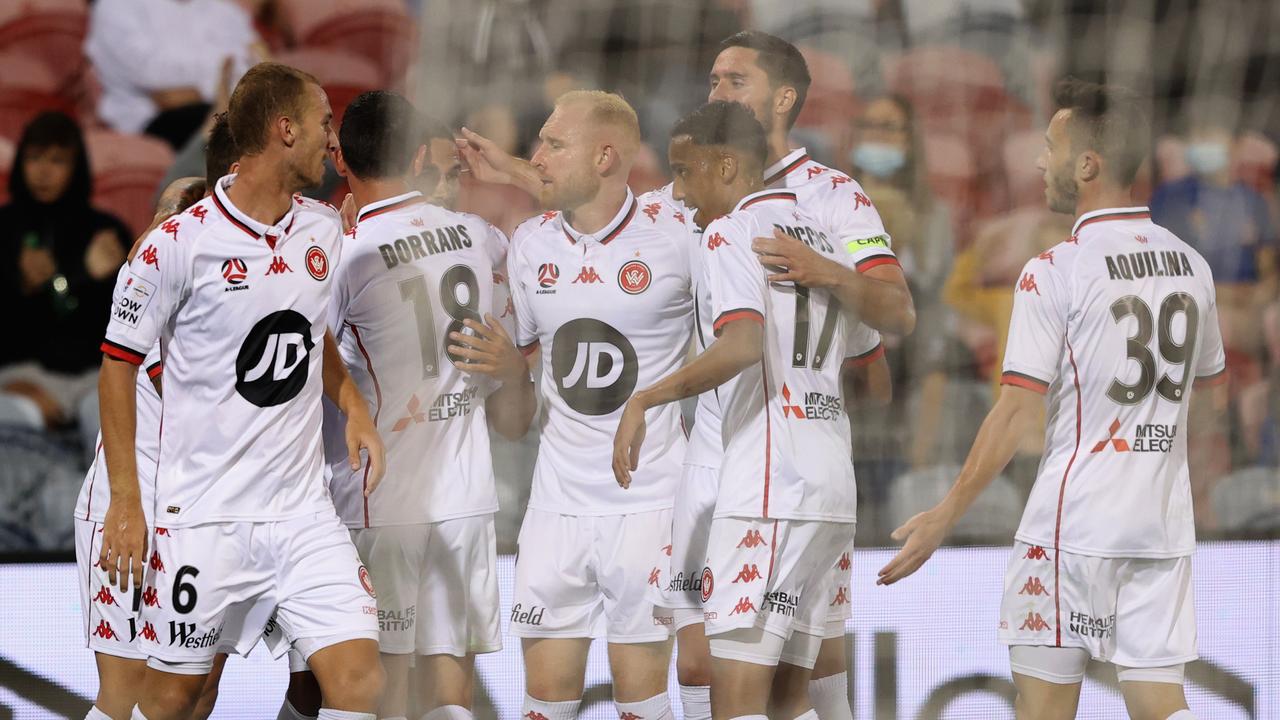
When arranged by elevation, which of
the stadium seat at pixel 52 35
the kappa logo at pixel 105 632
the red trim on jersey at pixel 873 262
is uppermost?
the stadium seat at pixel 52 35

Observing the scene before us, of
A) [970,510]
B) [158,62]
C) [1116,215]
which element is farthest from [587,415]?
[158,62]

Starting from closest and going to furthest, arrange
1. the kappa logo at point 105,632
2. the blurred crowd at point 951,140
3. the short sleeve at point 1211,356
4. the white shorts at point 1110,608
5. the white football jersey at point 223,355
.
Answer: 1. the white football jersey at point 223,355
2. the white shorts at point 1110,608
3. the kappa logo at point 105,632
4. the short sleeve at point 1211,356
5. the blurred crowd at point 951,140

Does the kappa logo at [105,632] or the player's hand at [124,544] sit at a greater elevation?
the player's hand at [124,544]

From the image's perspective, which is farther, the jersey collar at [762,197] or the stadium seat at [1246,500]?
the stadium seat at [1246,500]

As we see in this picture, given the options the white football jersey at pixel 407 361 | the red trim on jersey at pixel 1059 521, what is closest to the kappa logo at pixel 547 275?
the white football jersey at pixel 407 361

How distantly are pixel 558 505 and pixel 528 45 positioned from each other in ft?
5.61

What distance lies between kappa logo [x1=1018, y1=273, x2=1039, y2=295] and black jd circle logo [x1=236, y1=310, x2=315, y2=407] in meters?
1.98

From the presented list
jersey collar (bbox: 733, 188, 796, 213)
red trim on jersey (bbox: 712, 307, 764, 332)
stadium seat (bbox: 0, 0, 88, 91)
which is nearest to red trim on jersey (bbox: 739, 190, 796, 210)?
jersey collar (bbox: 733, 188, 796, 213)

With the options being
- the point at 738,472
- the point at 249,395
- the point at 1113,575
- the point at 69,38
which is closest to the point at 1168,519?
the point at 1113,575

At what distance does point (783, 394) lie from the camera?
3887 millimetres

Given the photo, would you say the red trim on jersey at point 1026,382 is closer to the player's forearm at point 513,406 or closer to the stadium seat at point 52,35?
the player's forearm at point 513,406

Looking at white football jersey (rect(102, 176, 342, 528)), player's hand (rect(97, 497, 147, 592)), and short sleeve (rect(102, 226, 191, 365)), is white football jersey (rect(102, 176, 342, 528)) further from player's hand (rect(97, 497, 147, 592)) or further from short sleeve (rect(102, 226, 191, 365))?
→ player's hand (rect(97, 497, 147, 592))

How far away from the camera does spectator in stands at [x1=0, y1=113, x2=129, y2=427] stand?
6.57 m

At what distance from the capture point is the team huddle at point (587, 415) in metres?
3.62
